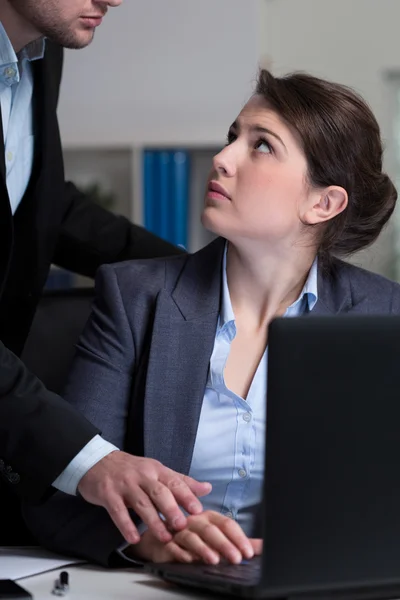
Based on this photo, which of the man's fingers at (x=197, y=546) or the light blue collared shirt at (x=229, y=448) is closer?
the man's fingers at (x=197, y=546)

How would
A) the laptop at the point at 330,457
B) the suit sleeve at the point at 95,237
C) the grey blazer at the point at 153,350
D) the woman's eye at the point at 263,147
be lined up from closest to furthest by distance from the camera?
1. the laptop at the point at 330,457
2. the grey blazer at the point at 153,350
3. the woman's eye at the point at 263,147
4. the suit sleeve at the point at 95,237

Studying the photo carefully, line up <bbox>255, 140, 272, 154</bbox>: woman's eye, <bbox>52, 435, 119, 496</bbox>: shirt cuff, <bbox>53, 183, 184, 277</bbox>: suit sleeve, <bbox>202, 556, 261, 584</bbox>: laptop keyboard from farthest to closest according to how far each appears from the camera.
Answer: <bbox>53, 183, 184, 277</bbox>: suit sleeve
<bbox>255, 140, 272, 154</bbox>: woman's eye
<bbox>52, 435, 119, 496</bbox>: shirt cuff
<bbox>202, 556, 261, 584</bbox>: laptop keyboard

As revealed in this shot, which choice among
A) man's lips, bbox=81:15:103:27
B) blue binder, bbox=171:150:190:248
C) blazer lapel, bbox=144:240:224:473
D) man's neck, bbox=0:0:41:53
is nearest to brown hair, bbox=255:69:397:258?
blazer lapel, bbox=144:240:224:473

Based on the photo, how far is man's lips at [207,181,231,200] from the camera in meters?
1.73

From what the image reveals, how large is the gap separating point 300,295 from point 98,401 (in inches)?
18.1

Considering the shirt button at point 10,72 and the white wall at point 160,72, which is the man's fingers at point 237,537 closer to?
the shirt button at point 10,72

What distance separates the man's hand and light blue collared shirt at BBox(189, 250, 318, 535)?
296 millimetres

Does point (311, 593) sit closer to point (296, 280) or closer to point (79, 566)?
point (79, 566)

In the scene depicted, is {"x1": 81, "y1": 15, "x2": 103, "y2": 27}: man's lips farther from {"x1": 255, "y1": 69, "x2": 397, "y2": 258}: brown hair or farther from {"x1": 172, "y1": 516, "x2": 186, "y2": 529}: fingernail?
{"x1": 172, "y1": 516, "x2": 186, "y2": 529}: fingernail

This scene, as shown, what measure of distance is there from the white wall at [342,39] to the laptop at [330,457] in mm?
3429

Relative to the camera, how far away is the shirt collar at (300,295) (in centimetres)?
177

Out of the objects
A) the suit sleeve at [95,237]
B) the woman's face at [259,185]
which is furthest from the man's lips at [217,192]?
the suit sleeve at [95,237]

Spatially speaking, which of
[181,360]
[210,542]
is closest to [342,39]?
[181,360]

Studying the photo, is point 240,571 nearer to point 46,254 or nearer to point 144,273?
point 144,273
